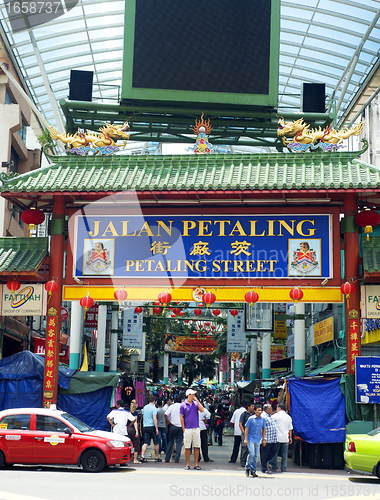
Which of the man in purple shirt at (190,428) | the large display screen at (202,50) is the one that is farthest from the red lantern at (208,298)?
the large display screen at (202,50)

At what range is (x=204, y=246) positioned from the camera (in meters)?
17.3

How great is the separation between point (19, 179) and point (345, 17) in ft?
62.1

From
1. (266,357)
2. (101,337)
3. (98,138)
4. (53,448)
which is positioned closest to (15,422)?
(53,448)

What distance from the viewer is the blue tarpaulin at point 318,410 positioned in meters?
Result: 15.9

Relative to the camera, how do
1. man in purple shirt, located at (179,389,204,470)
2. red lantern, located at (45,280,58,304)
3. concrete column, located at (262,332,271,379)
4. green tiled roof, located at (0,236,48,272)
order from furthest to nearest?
concrete column, located at (262,332,271,379) → green tiled roof, located at (0,236,48,272) → red lantern, located at (45,280,58,304) → man in purple shirt, located at (179,389,204,470)

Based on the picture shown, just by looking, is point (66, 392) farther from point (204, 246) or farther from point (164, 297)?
point (204, 246)

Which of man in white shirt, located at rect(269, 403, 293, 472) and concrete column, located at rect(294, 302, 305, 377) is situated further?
concrete column, located at rect(294, 302, 305, 377)

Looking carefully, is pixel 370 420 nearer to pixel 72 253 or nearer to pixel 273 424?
pixel 273 424

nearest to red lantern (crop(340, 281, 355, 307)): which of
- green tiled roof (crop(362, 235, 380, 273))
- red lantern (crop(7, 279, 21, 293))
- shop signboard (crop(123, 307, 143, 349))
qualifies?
green tiled roof (crop(362, 235, 380, 273))

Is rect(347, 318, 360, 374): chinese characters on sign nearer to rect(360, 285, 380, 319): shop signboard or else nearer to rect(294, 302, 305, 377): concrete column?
rect(360, 285, 380, 319): shop signboard

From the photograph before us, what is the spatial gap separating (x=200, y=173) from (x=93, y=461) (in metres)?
8.20

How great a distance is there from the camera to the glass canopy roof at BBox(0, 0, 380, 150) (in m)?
28.9

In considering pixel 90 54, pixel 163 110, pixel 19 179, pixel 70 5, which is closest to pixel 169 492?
pixel 19 179

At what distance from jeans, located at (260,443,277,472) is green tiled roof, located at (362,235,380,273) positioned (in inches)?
197
